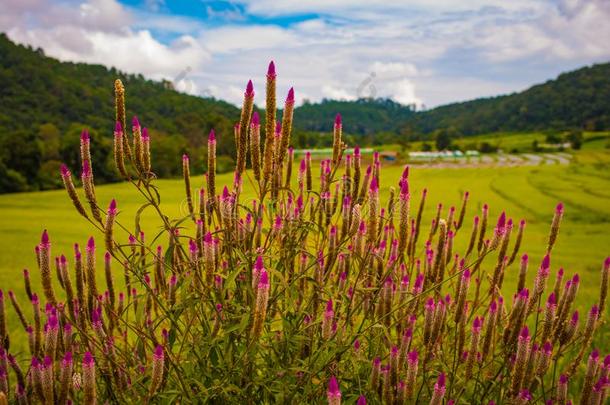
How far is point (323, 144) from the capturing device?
270ft

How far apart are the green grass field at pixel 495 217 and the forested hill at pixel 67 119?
41.0 ft

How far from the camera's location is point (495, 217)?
14.7 m

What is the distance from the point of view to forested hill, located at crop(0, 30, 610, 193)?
3534 cm

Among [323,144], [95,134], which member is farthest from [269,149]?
[323,144]

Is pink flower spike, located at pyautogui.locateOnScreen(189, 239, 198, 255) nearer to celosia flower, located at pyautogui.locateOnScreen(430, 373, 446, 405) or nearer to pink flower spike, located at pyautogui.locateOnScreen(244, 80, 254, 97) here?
pink flower spike, located at pyautogui.locateOnScreen(244, 80, 254, 97)

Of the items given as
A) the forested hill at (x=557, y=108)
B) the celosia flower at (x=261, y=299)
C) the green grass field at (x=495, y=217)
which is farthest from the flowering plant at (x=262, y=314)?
the forested hill at (x=557, y=108)

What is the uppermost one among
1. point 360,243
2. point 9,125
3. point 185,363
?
point 9,125

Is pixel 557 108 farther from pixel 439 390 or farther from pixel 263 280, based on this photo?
pixel 263 280

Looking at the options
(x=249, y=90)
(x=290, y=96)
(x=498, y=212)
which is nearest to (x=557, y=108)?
(x=498, y=212)

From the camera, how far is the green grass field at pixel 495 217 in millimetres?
8750

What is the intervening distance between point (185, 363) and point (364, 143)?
81341 millimetres

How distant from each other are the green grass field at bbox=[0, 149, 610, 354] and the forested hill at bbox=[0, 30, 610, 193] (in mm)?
3736

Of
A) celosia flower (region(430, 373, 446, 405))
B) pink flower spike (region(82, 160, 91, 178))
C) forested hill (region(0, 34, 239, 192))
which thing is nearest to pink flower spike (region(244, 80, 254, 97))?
pink flower spike (region(82, 160, 91, 178))

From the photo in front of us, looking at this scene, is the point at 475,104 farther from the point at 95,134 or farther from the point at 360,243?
the point at 360,243
